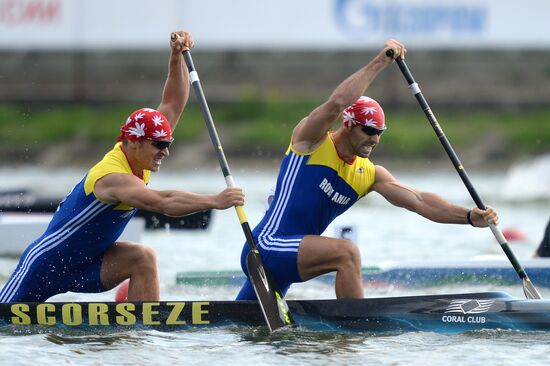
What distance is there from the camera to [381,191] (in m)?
9.81

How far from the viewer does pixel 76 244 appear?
31.3 feet

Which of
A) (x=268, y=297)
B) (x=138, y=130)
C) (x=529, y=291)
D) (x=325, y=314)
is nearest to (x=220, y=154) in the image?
(x=138, y=130)

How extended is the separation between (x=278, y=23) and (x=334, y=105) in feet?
50.2

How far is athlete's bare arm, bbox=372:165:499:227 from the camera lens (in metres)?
9.76

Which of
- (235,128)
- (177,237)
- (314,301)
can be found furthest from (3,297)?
(235,128)

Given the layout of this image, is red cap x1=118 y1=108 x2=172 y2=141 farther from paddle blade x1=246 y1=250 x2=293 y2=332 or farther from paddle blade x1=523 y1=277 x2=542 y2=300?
paddle blade x1=523 y1=277 x2=542 y2=300

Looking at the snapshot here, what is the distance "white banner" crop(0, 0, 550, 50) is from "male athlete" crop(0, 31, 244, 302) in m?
14.2

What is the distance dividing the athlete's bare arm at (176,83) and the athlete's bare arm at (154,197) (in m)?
1.10

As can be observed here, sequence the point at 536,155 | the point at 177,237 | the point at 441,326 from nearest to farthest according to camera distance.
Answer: the point at 441,326
the point at 177,237
the point at 536,155

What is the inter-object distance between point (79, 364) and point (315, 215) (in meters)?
2.11

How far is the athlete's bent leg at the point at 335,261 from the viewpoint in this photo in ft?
30.4

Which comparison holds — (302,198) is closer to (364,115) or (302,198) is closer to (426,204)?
(364,115)

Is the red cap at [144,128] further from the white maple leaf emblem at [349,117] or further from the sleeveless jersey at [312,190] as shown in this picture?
the white maple leaf emblem at [349,117]

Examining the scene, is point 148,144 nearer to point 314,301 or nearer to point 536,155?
point 314,301
